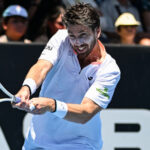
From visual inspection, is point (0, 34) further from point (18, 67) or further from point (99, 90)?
point (99, 90)

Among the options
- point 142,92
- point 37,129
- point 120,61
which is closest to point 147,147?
point 142,92

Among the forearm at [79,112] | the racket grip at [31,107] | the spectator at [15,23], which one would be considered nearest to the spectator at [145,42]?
the spectator at [15,23]

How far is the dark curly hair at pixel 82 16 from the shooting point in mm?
3619

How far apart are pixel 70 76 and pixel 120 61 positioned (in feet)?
6.42

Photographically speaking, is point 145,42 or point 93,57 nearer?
point 93,57

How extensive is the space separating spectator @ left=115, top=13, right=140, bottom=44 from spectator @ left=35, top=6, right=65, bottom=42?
87cm

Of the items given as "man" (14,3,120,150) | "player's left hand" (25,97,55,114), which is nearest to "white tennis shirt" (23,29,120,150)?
"man" (14,3,120,150)

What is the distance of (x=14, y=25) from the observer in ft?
21.1

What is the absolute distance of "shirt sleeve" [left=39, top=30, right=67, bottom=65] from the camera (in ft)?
12.7

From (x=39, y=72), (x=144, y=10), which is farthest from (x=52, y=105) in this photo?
(x=144, y=10)

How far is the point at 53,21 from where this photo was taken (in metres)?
6.70

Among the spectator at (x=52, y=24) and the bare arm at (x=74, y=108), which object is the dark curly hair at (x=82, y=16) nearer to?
the bare arm at (x=74, y=108)

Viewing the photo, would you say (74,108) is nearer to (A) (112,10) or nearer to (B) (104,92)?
(B) (104,92)

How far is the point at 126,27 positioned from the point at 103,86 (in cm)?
324
